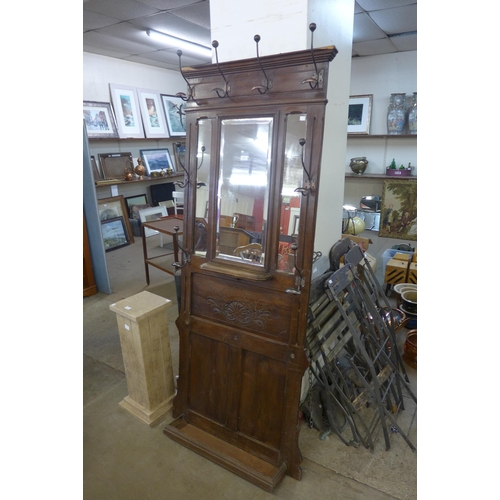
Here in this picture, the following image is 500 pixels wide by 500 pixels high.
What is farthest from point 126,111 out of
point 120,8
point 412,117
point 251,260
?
point 251,260

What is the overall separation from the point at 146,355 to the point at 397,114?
162 inches

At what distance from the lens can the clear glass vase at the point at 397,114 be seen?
440cm

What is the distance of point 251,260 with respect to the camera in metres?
1.60

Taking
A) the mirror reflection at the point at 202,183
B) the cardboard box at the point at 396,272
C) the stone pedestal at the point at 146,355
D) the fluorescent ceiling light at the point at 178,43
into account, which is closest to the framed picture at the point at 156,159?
the fluorescent ceiling light at the point at 178,43

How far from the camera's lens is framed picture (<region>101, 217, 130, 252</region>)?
16.8ft

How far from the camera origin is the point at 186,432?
192 cm

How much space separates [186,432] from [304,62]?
189 centimetres

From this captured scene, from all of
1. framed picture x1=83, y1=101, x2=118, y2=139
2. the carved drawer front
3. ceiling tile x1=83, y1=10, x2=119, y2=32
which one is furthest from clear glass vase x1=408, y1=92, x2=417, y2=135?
framed picture x1=83, y1=101, x2=118, y2=139

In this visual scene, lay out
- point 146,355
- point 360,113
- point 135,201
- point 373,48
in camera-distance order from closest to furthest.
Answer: point 146,355 < point 373,48 < point 360,113 < point 135,201

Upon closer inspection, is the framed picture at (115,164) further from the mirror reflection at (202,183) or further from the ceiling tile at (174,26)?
the mirror reflection at (202,183)

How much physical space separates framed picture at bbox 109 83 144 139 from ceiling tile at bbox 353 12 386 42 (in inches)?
136

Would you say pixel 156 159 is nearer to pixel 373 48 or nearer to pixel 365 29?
pixel 373 48
